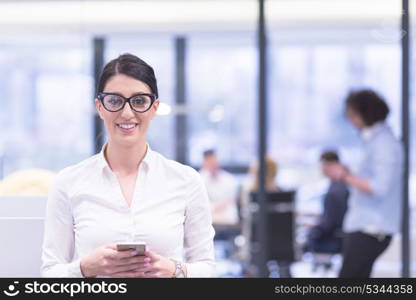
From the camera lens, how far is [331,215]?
575 centimetres

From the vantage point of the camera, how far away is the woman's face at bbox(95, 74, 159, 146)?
162 centimetres

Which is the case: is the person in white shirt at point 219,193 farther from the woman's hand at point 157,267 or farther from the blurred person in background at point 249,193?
the woman's hand at point 157,267

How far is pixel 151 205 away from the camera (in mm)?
1675

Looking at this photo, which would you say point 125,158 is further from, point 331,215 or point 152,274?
point 331,215

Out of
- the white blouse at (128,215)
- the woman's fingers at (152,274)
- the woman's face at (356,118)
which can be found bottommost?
the woman's fingers at (152,274)

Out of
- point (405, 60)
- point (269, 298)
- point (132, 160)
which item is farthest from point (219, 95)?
point (269, 298)

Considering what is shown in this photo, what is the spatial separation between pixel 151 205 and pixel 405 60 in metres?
3.77

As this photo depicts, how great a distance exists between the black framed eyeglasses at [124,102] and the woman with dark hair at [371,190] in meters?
2.28

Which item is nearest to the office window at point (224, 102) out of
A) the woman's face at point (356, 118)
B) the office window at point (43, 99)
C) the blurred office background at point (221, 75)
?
the blurred office background at point (221, 75)

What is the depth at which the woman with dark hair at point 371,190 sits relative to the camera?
3656 millimetres

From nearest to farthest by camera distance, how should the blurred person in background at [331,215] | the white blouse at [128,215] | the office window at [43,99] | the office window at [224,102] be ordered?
the white blouse at [128,215], the office window at [43,99], the blurred person in background at [331,215], the office window at [224,102]

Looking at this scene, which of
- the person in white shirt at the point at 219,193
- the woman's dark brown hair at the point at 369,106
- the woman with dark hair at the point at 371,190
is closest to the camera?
the woman with dark hair at the point at 371,190

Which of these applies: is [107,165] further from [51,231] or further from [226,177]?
[226,177]

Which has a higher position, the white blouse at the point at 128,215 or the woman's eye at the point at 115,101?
the woman's eye at the point at 115,101
